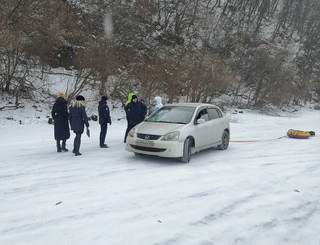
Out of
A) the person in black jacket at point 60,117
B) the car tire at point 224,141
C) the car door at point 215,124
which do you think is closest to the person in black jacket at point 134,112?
the person in black jacket at point 60,117

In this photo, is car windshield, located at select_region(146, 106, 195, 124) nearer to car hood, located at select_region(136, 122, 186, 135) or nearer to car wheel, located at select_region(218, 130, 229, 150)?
car hood, located at select_region(136, 122, 186, 135)

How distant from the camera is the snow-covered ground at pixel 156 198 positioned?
409 centimetres

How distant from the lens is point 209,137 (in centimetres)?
927

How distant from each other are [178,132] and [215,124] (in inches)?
86.2

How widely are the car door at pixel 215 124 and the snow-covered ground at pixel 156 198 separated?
0.58 metres

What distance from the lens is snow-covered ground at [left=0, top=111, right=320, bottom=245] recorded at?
13.4 ft

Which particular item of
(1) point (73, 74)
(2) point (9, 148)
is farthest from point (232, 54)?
(2) point (9, 148)

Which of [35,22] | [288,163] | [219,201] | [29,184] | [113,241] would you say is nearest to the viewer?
[113,241]

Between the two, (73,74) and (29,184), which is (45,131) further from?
(73,74)

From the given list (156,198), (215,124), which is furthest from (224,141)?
(156,198)

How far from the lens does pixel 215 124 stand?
967 cm

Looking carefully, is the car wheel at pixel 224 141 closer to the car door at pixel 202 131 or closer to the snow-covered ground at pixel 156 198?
the snow-covered ground at pixel 156 198

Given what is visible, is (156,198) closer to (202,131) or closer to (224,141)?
(202,131)

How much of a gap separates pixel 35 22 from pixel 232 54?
26198mm
